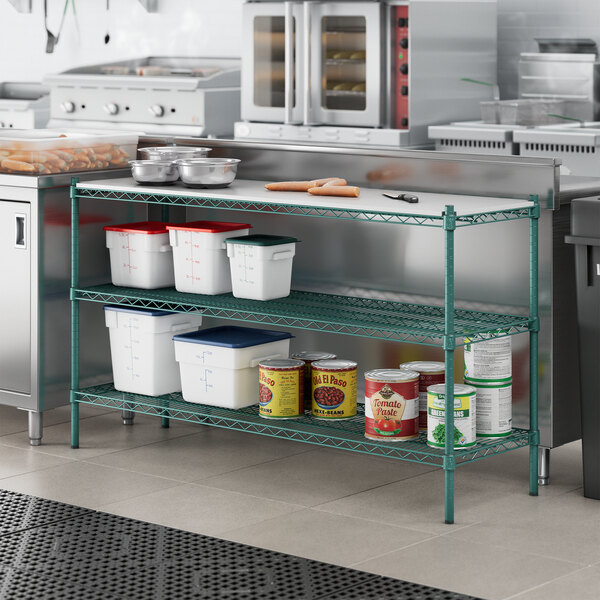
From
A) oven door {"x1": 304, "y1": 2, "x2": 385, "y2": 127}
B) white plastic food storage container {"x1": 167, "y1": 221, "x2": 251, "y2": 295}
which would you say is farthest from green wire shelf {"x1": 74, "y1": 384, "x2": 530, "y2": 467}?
oven door {"x1": 304, "y1": 2, "x2": 385, "y2": 127}

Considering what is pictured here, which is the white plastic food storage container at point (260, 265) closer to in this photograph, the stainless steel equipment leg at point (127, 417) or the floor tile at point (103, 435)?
the floor tile at point (103, 435)

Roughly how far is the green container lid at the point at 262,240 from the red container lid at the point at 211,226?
5 centimetres

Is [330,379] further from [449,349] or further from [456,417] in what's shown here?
[449,349]

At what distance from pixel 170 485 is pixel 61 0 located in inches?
210

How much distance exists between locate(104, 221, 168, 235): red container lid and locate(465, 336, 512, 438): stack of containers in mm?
1233

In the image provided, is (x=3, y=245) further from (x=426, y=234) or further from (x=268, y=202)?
(x=426, y=234)

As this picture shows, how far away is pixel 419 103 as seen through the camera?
253 inches

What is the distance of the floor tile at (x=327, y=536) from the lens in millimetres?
3428

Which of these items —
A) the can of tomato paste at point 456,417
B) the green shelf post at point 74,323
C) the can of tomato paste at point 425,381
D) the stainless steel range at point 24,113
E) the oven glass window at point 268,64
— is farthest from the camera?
the stainless steel range at point 24,113

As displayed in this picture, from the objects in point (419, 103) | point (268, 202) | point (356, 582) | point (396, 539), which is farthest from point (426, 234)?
point (419, 103)

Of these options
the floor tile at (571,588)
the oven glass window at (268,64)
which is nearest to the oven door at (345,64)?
the oven glass window at (268,64)

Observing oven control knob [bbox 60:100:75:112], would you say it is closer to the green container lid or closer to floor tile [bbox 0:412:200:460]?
floor tile [bbox 0:412:200:460]

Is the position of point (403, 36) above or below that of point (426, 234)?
above

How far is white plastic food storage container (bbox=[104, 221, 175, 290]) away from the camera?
4.42 meters
